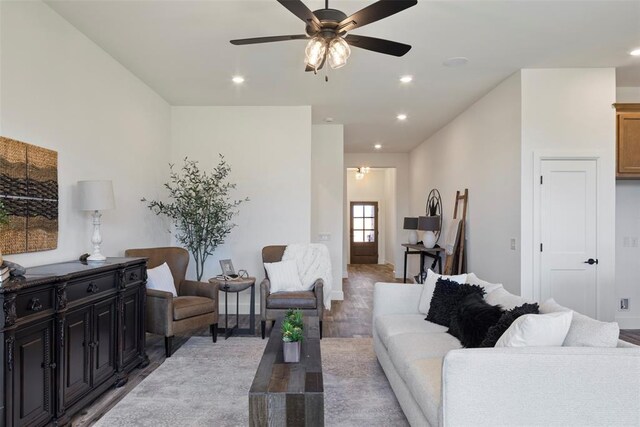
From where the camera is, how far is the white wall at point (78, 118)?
284 centimetres

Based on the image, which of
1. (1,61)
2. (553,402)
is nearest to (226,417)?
(553,402)

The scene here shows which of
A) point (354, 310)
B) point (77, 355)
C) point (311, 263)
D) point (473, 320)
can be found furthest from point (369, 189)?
point (77, 355)

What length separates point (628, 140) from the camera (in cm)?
446

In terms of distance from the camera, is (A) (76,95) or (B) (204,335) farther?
(B) (204,335)

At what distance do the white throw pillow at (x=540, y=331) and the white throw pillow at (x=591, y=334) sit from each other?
0.04 metres

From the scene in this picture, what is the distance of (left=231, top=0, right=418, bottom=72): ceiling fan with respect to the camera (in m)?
2.27

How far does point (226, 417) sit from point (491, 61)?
13.4ft

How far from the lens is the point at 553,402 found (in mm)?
1730

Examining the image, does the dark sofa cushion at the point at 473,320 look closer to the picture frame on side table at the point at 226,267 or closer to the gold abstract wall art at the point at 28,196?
the picture frame on side table at the point at 226,267

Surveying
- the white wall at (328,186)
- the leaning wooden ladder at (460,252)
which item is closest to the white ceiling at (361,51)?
the white wall at (328,186)

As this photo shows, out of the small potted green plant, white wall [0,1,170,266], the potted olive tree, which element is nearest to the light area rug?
the small potted green plant

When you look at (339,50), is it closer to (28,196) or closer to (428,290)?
(428,290)

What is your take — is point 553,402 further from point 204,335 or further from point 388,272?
point 388,272

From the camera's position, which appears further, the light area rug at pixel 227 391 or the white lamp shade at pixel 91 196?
the white lamp shade at pixel 91 196
